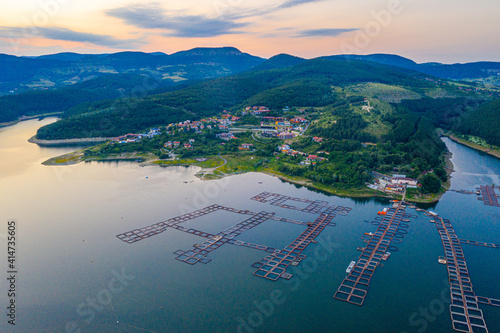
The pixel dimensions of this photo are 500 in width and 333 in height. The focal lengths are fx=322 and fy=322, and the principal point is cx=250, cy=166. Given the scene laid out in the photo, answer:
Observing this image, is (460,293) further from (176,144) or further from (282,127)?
(282,127)

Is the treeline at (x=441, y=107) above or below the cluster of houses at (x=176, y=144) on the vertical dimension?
above

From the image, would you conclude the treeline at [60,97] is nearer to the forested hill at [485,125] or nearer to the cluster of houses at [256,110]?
the cluster of houses at [256,110]

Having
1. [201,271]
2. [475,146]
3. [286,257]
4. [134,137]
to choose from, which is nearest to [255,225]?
[286,257]

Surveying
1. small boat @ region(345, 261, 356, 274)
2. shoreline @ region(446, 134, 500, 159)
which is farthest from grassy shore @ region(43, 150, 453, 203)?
shoreline @ region(446, 134, 500, 159)

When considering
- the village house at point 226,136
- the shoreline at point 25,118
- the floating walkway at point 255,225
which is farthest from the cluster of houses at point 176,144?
the shoreline at point 25,118

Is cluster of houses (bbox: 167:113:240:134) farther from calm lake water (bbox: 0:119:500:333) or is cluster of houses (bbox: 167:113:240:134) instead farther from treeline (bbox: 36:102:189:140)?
calm lake water (bbox: 0:119:500:333)
